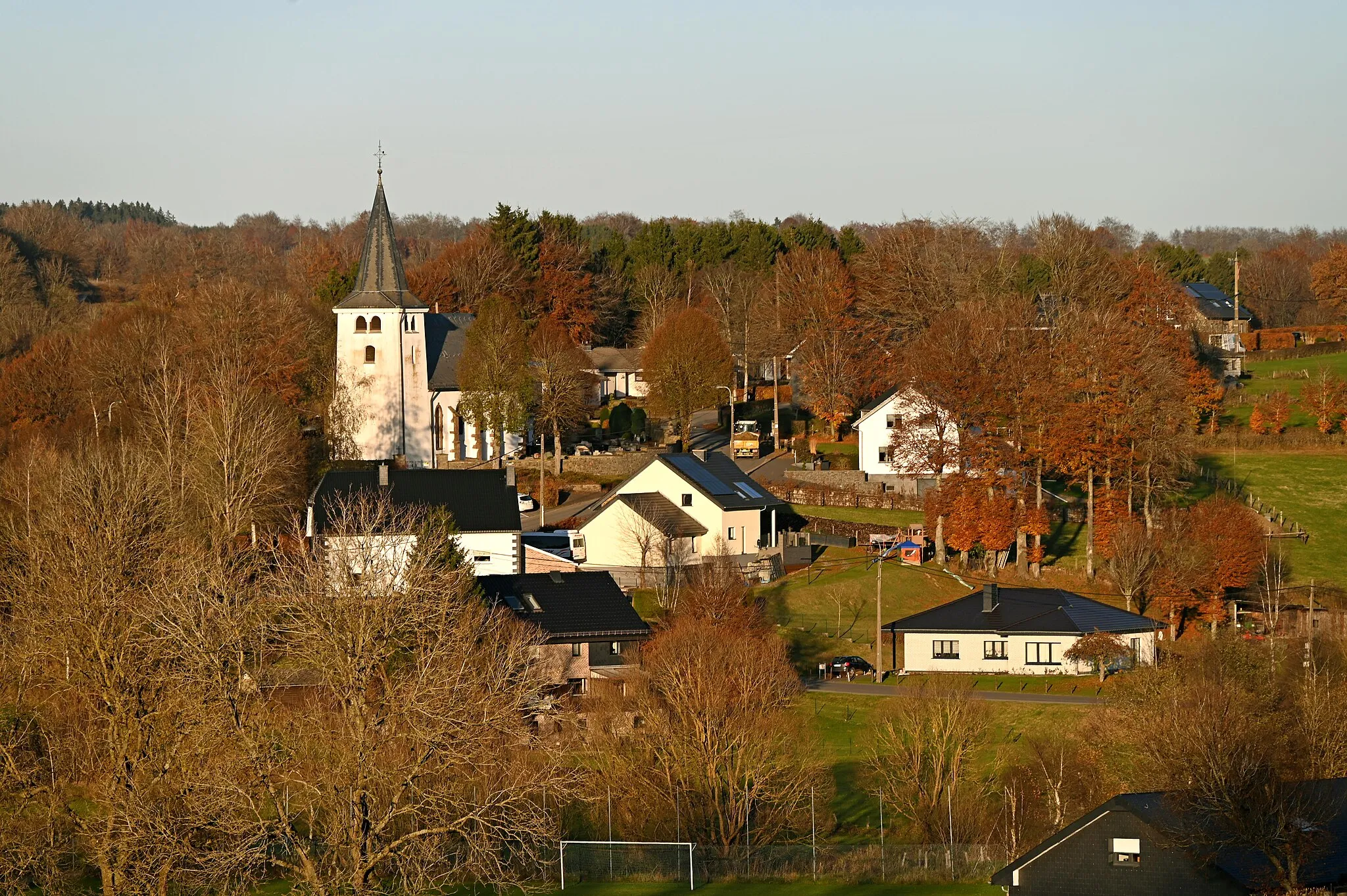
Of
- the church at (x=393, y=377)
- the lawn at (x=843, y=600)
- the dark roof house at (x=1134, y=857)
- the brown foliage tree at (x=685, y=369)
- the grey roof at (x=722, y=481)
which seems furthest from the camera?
the brown foliage tree at (x=685, y=369)

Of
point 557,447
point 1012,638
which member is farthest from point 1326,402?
point 557,447

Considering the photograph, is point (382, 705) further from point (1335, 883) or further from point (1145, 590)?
point (1145, 590)

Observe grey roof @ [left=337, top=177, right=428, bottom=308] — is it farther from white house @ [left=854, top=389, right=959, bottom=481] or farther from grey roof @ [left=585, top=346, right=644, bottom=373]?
white house @ [left=854, top=389, right=959, bottom=481]

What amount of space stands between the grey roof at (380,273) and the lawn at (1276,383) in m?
33.8

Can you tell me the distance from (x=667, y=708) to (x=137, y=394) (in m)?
35.3

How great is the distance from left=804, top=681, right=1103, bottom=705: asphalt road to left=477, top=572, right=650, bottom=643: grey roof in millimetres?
4890

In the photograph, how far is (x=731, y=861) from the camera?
33.0 metres

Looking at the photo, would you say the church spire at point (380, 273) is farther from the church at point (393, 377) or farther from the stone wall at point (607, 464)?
the stone wall at point (607, 464)

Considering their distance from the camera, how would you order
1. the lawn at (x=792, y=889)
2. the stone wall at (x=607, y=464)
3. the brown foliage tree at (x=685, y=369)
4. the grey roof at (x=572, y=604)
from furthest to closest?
the brown foliage tree at (x=685, y=369), the stone wall at (x=607, y=464), the grey roof at (x=572, y=604), the lawn at (x=792, y=889)

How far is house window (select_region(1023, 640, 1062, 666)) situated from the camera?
48125mm

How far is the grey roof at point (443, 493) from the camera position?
53.8m

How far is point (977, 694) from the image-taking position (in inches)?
1750

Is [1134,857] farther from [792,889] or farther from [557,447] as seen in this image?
[557,447]

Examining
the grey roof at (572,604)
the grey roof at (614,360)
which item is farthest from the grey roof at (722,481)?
the grey roof at (614,360)
